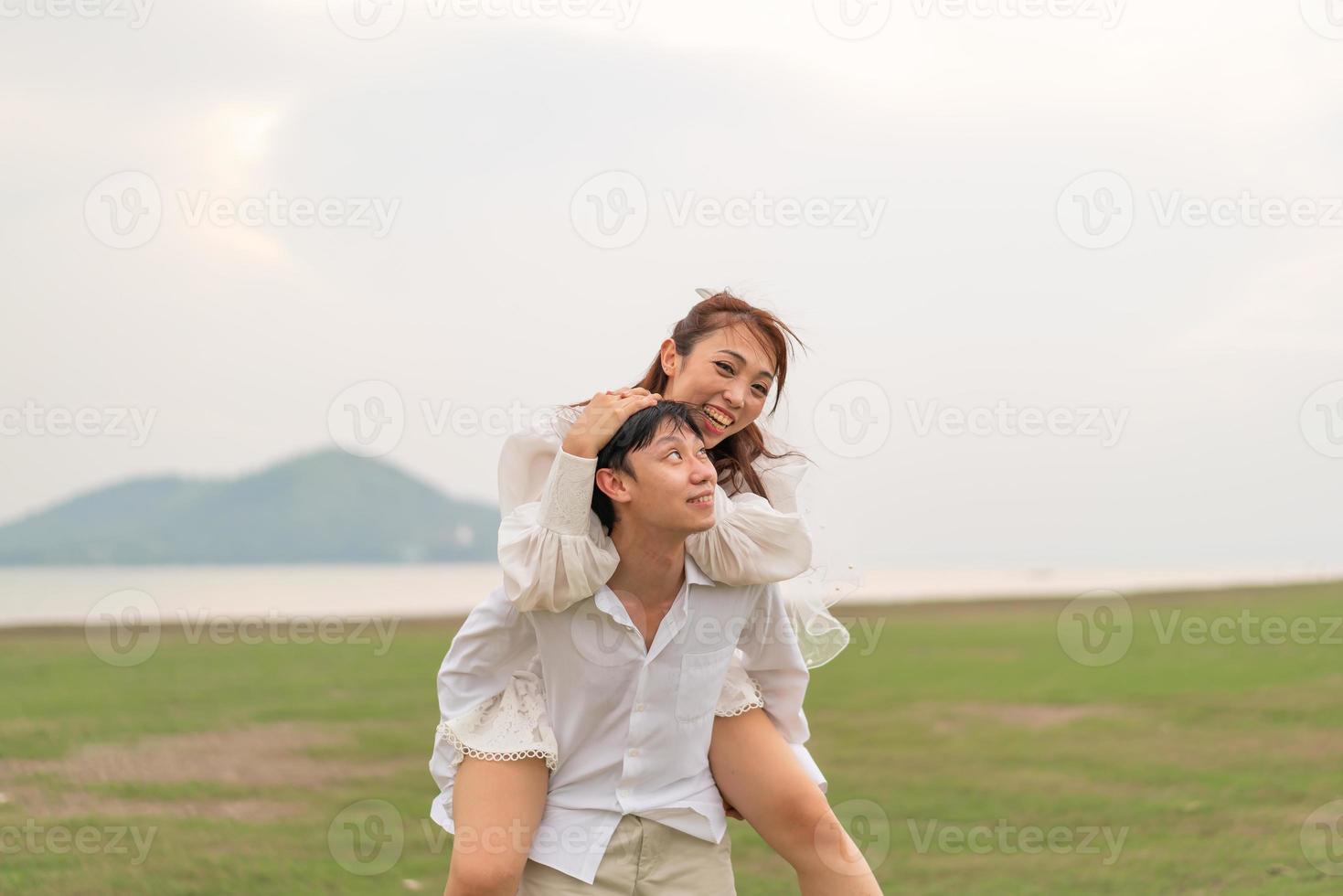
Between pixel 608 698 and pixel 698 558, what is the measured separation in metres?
0.46

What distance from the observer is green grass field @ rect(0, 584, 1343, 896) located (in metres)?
7.13

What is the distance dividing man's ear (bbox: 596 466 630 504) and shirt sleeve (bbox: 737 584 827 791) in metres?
0.61

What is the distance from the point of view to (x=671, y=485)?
11.8ft

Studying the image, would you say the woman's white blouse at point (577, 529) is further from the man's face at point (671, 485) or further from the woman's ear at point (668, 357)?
the woman's ear at point (668, 357)

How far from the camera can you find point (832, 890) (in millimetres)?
3871

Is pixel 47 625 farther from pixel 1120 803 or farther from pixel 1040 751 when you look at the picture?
pixel 1120 803

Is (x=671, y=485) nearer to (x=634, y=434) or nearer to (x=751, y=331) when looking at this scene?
(x=634, y=434)

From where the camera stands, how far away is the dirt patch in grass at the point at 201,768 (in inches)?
351

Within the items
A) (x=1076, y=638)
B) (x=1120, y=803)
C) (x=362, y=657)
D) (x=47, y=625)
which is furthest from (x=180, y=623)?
(x=1120, y=803)

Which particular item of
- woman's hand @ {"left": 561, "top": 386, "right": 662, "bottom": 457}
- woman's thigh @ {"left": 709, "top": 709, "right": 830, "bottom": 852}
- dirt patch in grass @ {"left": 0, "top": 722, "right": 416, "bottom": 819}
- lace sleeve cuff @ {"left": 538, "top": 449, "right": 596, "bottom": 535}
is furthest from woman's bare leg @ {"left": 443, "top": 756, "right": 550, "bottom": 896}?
dirt patch in grass @ {"left": 0, "top": 722, "right": 416, "bottom": 819}

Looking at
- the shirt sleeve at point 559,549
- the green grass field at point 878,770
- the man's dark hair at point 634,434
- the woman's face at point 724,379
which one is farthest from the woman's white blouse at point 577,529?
the green grass field at point 878,770

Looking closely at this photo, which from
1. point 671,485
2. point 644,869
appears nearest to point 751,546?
point 671,485

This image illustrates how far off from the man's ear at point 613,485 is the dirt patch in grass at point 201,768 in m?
5.93

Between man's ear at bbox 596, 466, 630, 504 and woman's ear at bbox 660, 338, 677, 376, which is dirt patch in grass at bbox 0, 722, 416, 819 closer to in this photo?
woman's ear at bbox 660, 338, 677, 376
